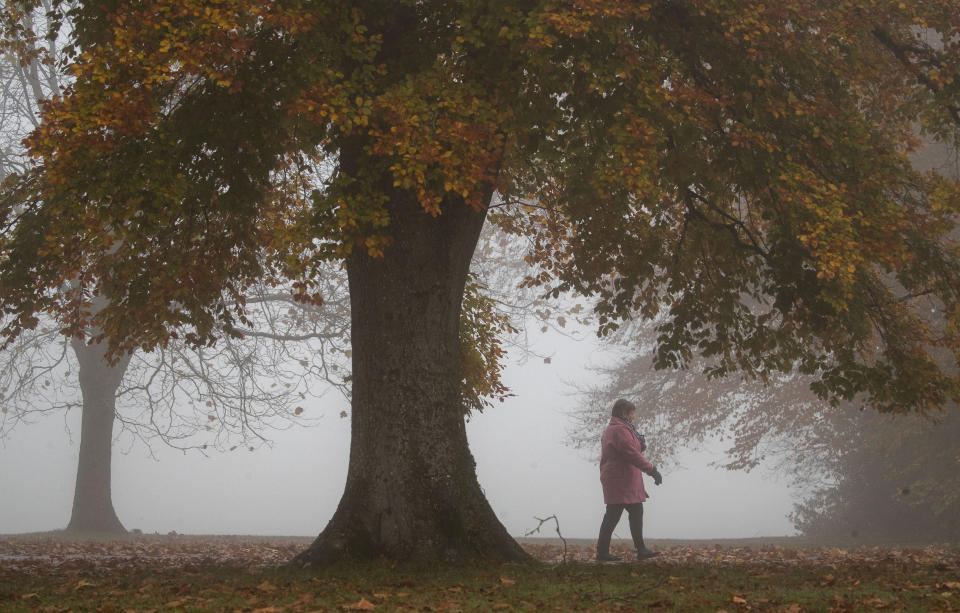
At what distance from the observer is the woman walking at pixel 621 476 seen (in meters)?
11.1

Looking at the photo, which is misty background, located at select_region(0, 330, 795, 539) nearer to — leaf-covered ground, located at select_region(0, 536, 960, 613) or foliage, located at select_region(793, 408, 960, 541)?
foliage, located at select_region(793, 408, 960, 541)

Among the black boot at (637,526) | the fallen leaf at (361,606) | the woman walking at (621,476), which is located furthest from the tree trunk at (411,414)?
the black boot at (637,526)

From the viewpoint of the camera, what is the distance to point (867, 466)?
2192 cm

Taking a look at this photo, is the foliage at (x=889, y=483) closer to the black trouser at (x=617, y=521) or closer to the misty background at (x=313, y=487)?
the black trouser at (x=617, y=521)

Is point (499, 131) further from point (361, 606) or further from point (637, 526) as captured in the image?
point (637, 526)

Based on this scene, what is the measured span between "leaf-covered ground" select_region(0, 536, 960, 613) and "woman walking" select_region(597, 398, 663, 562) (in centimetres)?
156

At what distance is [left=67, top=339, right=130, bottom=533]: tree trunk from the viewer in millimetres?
20453

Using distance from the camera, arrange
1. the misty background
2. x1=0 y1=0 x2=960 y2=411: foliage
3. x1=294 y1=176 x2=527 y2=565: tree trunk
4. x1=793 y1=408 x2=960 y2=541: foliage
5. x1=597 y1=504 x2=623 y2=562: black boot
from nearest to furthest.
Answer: x1=0 y1=0 x2=960 y2=411: foliage → x1=294 y1=176 x2=527 y2=565: tree trunk → x1=597 y1=504 x2=623 y2=562: black boot → x1=793 y1=408 x2=960 y2=541: foliage → the misty background

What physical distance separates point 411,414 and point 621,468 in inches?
139

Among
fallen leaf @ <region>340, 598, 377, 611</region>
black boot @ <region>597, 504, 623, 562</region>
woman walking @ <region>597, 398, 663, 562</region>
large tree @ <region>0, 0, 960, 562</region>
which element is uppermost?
large tree @ <region>0, 0, 960, 562</region>

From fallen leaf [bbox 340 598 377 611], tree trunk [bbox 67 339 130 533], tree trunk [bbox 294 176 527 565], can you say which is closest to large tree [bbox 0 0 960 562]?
tree trunk [bbox 294 176 527 565]

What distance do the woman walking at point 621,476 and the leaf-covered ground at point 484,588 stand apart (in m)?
1.56

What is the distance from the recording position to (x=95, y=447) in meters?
20.8

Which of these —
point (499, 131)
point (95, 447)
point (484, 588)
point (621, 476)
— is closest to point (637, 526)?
point (621, 476)
